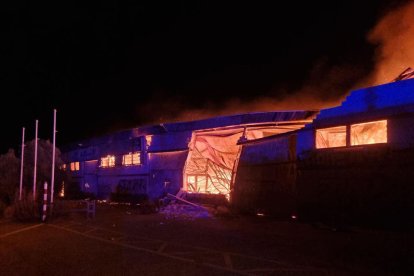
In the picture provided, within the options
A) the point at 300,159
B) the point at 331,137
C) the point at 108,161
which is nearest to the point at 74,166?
the point at 108,161

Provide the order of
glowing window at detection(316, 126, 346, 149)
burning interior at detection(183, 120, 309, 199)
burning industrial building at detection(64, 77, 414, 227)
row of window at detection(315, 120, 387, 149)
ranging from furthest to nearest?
burning interior at detection(183, 120, 309, 199) → glowing window at detection(316, 126, 346, 149) → row of window at detection(315, 120, 387, 149) → burning industrial building at detection(64, 77, 414, 227)

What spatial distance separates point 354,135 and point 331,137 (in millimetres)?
A: 1187

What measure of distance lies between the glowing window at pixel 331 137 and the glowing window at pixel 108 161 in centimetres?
1876

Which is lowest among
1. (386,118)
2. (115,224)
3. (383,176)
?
(115,224)

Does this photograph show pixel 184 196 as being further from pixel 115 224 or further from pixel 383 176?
pixel 383 176

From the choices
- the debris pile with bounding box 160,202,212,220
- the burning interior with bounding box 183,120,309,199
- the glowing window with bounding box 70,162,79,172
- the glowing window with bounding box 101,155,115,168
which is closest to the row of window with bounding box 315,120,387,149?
the debris pile with bounding box 160,202,212,220

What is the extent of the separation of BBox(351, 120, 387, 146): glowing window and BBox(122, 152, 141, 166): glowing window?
16.4 metres

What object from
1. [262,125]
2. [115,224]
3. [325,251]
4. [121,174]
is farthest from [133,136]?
[325,251]

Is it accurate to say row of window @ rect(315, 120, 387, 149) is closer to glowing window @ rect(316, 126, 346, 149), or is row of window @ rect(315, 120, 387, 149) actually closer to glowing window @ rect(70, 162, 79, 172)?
glowing window @ rect(316, 126, 346, 149)

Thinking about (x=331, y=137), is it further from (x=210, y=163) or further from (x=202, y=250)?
(x=210, y=163)

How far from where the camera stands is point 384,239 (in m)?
11.4

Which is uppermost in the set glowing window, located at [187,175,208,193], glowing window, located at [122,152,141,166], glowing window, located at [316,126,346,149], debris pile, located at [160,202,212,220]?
glowing window, located at [316,126,346,149]

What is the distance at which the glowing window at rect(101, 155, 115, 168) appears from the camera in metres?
31.0

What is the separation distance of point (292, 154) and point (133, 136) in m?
14.2
